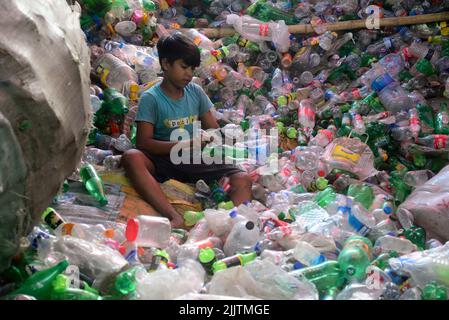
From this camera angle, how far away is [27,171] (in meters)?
2.43

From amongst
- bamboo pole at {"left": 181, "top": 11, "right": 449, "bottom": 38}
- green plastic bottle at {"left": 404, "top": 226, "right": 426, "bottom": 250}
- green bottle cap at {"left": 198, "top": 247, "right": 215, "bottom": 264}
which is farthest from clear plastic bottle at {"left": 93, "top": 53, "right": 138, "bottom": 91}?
green plastic bottle at {"left": 404, "top": 226, "right": 426, "bottom": 250}

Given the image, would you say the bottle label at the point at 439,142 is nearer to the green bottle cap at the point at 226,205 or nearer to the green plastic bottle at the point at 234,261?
the green bottle cap at the point at 226,205

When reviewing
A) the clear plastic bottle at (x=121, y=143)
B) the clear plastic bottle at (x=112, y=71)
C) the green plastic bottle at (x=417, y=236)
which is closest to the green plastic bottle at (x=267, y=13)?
the clear plastic bottle at (x=112, y=71)

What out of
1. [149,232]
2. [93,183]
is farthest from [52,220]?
[93,183]

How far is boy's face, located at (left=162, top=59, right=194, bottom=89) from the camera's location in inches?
157

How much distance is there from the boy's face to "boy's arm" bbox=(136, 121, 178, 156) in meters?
0.32

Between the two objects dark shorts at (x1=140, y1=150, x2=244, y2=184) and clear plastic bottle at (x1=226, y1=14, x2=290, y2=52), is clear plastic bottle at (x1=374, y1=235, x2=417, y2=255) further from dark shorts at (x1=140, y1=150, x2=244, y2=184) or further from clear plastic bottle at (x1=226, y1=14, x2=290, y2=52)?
clear plastic bottle at (x1=226, y1=14, x2=290, y2=52)

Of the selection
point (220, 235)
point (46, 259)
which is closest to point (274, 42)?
point (220, 235)

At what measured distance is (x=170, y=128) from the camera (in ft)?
13.3

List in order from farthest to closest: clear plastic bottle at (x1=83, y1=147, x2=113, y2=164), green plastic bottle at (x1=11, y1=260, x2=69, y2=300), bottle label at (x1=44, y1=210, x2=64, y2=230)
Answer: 1. clear plastic bottle at (x1=83, y1=147, x2=113, y2=164)
2. bottle label at (x1=44, y1=210, x2=64, y2=230)
3. green plastic bottle at (x1=11, y1=260, x2=69, y2=300)

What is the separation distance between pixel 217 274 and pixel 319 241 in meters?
0.70

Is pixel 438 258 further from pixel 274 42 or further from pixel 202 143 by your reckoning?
pixel 274 42

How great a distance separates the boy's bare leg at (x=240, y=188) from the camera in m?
3.94

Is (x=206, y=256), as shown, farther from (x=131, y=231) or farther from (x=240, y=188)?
(x=240, y=188)
